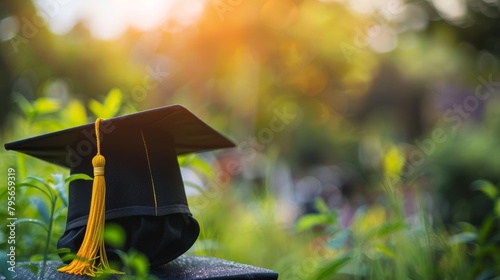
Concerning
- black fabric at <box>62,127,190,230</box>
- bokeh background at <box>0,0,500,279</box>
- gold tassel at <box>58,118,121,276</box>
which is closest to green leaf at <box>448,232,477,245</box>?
bokeh background at <box>0,0,500,279</box>

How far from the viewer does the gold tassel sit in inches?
55.2

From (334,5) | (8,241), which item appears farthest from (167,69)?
(8,241)

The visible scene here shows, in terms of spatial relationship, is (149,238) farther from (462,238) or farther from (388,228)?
(462,238)

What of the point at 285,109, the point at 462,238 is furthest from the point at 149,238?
the point at 285,109

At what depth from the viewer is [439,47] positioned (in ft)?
25.7

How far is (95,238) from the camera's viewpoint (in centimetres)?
142

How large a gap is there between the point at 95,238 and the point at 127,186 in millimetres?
144

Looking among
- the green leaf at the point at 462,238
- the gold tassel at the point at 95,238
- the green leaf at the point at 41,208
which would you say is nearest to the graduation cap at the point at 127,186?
the gold tassel at the point at 95,238

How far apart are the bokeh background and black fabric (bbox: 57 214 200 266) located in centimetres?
16

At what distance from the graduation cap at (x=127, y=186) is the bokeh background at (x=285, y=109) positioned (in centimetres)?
21

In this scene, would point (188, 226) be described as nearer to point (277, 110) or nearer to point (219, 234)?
point (219, 234)

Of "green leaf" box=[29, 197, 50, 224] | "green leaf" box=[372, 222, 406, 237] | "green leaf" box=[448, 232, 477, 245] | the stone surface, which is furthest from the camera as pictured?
"green leaf" box=[448, 232, 477, 245]

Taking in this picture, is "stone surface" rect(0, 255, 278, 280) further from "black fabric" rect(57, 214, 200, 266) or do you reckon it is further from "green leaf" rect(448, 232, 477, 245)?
"green leaf" rect(448, 232, 477, 245)

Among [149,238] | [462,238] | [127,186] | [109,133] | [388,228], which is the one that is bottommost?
[462,238]
